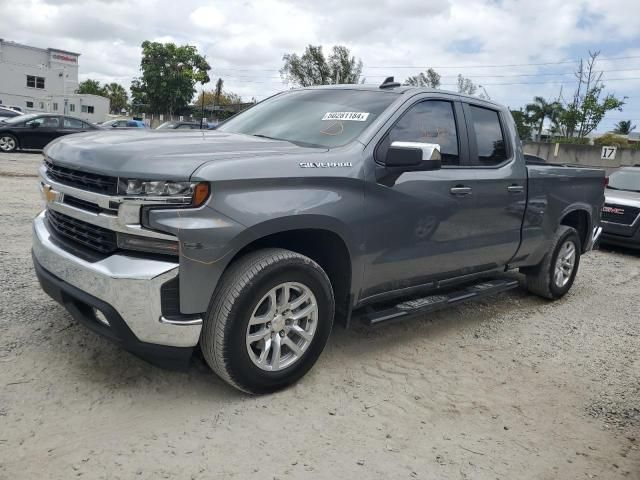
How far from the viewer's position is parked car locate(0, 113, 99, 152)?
17109mm

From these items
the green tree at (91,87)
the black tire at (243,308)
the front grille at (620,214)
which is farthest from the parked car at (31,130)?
the green tree at (91,87)

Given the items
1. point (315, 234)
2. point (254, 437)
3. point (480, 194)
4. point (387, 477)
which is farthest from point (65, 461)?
point (480, 194)

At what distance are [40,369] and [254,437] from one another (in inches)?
55.2

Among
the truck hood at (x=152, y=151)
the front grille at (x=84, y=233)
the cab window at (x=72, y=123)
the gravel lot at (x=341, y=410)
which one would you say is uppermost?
the truck hood at (x=152, y=151)

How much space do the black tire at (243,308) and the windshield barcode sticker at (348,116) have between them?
3.77ft

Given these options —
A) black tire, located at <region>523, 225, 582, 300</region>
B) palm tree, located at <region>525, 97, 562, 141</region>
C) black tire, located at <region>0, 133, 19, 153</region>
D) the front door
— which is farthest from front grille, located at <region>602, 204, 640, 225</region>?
palm tree, located at <region>525, 97, 562, 141</region>

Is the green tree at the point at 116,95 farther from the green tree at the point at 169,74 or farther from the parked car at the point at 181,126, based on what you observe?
the parked car at the point at 181,126

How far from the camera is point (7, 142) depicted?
17156 millimetres

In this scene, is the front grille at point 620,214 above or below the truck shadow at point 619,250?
above

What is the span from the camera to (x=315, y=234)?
3434mm

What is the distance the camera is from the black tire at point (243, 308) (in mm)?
2955

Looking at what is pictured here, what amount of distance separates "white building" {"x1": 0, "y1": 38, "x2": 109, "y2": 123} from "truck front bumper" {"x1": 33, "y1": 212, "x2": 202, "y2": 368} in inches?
2371

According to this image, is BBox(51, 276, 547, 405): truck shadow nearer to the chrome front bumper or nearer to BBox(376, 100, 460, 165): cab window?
the chrome front bumper

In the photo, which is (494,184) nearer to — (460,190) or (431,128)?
(460,190)
